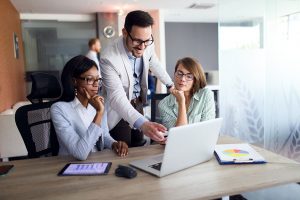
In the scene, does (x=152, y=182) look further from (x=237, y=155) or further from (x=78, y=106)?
(x=78, y=106)

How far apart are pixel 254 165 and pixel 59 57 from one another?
676 centimetres

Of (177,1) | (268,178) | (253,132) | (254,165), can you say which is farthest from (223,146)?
(177,1)

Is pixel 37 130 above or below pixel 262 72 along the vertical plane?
below

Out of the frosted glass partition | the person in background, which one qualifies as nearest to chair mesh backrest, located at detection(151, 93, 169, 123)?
the person in background

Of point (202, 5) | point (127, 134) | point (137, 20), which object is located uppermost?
point (202, 5)

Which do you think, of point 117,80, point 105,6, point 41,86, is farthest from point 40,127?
point 105,6

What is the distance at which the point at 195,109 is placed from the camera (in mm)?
1826

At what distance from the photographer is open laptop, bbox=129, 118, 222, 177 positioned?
41.7 inches

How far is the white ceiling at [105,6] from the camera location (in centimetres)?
582

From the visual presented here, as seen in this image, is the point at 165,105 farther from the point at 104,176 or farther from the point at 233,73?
the point at 233,73

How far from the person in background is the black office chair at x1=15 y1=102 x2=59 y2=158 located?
0.13 m

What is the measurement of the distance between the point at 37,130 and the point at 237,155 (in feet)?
3.78

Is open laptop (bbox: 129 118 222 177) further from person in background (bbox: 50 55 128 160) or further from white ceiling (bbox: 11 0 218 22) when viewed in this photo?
white ceiling (bbox: 11 0 218 22)

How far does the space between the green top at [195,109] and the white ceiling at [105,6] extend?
457 centimetres
